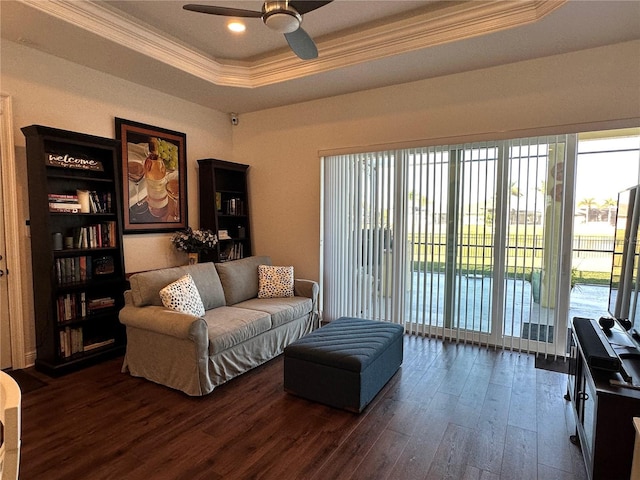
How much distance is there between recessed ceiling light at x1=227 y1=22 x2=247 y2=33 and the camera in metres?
3.21

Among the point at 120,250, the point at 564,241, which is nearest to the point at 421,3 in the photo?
the point at 564,241

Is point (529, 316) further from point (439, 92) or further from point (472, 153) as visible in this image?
point (439, 92)

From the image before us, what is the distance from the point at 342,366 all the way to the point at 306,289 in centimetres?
174

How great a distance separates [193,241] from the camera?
446cm

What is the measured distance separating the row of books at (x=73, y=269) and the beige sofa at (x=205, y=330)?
0.60 m

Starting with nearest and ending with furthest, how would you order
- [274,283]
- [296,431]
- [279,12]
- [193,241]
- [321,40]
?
[279,12]
[296,431]
[321,40]
[274,283]
[193,241]

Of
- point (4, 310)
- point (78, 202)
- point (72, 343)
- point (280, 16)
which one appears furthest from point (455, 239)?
point (4, 310)

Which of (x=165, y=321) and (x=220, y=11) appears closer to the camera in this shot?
(x=220, y=11)

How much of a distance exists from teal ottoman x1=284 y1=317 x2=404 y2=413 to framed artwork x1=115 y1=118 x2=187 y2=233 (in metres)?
2.51

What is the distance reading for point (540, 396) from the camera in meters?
2.87

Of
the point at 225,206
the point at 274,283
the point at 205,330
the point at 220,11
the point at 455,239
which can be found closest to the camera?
the point at 220,11

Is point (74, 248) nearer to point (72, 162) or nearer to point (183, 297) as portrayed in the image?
point (72, 162)

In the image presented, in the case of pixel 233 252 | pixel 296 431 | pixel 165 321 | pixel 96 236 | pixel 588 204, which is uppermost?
pixel 588 204

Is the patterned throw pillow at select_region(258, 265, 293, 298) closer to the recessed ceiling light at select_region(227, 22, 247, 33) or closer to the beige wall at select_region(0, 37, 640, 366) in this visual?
the beige wall at select_region(0, 37, 640, 366)
